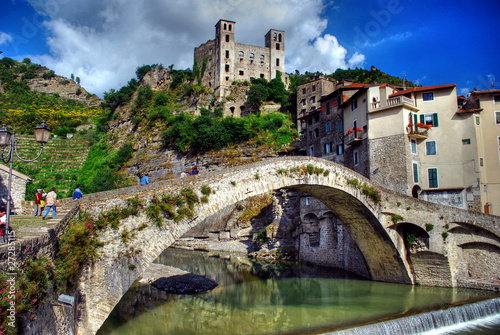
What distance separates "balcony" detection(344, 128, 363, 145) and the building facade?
28106 mm

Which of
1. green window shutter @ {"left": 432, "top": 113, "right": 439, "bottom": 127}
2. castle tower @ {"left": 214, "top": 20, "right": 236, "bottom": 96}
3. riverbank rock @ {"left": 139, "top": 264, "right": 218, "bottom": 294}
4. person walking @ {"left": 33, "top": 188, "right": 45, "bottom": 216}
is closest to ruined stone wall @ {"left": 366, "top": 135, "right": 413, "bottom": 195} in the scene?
green window shutter @ {"left": 432, "top": 113, "right": 439, "bottom": 127}

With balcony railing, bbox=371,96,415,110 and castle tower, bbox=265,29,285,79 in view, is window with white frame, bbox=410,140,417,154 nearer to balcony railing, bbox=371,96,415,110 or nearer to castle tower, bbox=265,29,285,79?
balcony railing, bbox=371,96,415,110

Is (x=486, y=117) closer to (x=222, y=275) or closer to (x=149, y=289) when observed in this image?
(x=222, y=275)

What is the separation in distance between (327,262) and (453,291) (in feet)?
32.1

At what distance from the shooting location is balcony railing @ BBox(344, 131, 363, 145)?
2659cm

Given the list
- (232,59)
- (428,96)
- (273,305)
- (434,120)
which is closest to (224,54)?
(232,59)

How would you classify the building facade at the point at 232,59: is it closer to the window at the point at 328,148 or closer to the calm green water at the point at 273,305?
the window at the point at 328,148

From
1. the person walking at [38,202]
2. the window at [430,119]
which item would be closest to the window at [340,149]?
the window at [430,119]

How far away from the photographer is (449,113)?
2400cm

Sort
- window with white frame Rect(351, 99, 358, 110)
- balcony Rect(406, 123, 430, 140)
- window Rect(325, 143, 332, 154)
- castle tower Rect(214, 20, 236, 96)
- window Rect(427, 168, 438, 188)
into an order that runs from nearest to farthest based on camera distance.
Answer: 1. balcony Rect(406, 123, 430, 140)
2. window Rect(427, 168, 438, 188)
3. window with white frame Rect(351, 99, 358, 110)
4. window Rect(325, 143, 332, 154)
5. castle tower Rect(214, 20, 236, 96)

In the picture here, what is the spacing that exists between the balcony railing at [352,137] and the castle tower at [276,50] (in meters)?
30.4

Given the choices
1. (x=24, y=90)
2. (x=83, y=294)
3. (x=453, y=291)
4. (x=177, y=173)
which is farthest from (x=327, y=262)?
(x=24, y=90)

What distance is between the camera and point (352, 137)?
2731 centimetres

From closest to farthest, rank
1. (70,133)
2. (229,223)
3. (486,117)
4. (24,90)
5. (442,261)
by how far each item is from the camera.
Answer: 1. (442,261)
2. (486,117)
3. (229,223)
4. (70,133)
5. (24,90)
